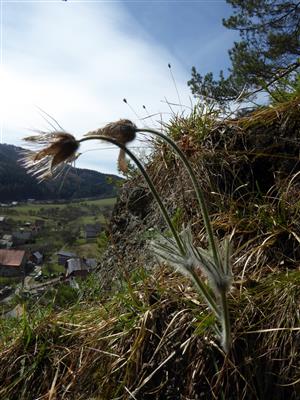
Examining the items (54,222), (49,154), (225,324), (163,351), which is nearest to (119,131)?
(49,154)

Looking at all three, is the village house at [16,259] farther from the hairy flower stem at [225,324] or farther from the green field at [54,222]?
the green field at [54,222]

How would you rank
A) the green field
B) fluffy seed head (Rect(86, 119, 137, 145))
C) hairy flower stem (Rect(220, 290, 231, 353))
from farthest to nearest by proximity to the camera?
the green field
fluffy seed head (Rect(86, 119, 137, 145))
hairy flower stem (Rect(220, 290, 231, 353))

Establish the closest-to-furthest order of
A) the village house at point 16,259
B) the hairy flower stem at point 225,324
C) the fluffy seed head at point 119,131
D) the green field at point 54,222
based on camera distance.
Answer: the hairy flower stem at point 225,324
the fluffy seed head at point 119,131
the village house at point 16,259
the green field at point 54,222

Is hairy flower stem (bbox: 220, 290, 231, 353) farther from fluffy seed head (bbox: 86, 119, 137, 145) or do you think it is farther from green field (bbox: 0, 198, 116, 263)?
green field (bbox: 0, 198, 116, 263)

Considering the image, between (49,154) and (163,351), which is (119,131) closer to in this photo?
(49,154)

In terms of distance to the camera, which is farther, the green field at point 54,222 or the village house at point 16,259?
the green field at point 54,222

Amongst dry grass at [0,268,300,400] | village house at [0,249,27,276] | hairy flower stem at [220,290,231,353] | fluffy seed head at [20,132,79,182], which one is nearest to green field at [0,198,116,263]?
village house at [0,249,27,276]

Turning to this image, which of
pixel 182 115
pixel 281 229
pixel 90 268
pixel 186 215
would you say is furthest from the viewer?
pixel 90 268

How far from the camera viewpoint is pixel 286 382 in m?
1.80

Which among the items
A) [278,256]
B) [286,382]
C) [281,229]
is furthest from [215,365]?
[281,229]

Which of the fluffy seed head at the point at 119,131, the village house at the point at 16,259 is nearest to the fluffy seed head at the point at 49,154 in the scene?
the fluffy seed head at the point at 119,131

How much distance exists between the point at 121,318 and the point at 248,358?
714mm

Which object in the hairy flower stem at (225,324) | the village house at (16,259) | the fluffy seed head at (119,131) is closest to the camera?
the hairy flower stem at (225,324)

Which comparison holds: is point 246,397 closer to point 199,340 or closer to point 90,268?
point 199,340
